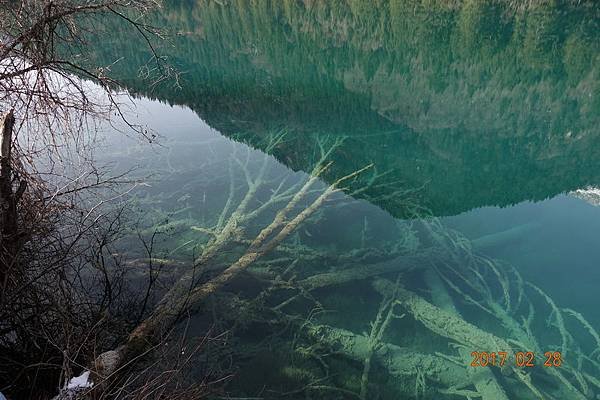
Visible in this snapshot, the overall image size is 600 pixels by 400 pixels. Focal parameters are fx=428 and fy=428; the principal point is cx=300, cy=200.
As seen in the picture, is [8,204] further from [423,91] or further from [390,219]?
[423,91]

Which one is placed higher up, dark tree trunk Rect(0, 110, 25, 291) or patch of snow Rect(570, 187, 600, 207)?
dark tree trunk Rect(0, 110, 25, 291)

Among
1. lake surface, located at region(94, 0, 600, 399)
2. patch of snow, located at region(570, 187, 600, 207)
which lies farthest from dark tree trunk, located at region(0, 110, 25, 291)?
patch of snow, located at region(570, 187, 600, 207)

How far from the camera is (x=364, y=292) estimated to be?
Answer: 702 cm

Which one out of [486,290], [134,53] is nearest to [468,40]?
[134,53]

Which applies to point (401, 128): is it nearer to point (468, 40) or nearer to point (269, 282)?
point (269, 282)

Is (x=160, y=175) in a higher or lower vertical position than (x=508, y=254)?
higher

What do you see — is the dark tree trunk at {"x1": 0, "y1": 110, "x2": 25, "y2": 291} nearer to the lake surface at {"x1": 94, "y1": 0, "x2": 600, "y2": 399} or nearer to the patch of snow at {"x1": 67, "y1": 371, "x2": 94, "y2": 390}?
the patch of snow at {"x1": 67, "y1": 371, "x2": 94, "y2": 390}

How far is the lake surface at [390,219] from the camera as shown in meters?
5.73

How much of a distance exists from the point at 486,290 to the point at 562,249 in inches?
107
